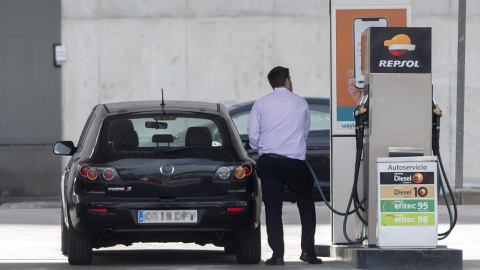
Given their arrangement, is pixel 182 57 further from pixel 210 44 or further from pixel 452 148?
pixel 452 148

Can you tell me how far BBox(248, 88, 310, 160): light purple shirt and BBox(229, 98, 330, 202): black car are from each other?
6136mm

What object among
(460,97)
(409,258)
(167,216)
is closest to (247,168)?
(167,216)


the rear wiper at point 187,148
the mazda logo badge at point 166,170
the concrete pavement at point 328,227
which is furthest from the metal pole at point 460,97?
the mazda logo badge at point 166,170

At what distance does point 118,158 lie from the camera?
1104 cm

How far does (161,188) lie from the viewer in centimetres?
1097

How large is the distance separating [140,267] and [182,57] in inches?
439

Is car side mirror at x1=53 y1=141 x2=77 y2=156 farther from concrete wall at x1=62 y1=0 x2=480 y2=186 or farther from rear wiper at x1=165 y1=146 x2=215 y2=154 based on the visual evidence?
concrete wall at x1=62 y1=0 x2=480 y2=186

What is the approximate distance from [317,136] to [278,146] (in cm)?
686

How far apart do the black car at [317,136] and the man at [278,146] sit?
6113 millimetres

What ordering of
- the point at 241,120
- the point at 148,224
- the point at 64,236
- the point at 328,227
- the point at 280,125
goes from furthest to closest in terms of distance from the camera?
the point at 241,120
the point at 328,227
the point at 64,236
the point at 280,125
the point at 148,224

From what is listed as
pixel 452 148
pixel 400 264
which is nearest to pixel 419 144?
pixel 400 264

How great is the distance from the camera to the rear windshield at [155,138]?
11.1m

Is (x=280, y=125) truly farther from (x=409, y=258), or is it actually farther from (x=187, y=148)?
(x=409, y=258)

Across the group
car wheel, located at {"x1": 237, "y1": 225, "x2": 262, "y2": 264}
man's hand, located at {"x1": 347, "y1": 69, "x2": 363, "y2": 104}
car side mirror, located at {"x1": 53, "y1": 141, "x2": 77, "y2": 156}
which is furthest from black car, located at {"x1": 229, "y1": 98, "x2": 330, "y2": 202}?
car wheel, located at {"x1": 237, "y1": 225, "x2": 262, "y2": 264}
